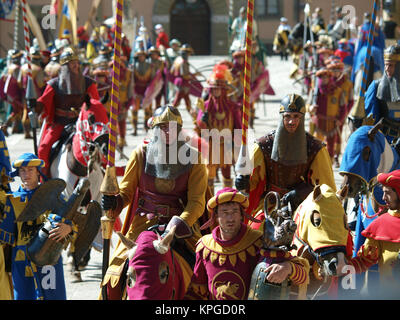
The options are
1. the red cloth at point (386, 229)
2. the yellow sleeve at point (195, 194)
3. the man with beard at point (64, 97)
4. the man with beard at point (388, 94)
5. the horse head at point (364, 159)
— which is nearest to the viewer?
the red cloth at point (386, 229)

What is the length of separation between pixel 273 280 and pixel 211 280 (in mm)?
507

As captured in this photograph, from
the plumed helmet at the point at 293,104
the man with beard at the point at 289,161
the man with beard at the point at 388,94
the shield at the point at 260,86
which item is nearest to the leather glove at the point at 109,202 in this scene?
the man with beard at the point at 289,161

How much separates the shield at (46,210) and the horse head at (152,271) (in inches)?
54.1

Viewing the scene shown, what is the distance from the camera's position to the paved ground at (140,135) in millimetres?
8906

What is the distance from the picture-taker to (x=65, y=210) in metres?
6.74

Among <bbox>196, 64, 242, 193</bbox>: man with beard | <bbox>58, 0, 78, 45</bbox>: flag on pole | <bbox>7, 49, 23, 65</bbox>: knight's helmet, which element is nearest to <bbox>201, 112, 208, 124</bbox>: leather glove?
<bbox>196, 64, 242, 193</bbox>: man with beard

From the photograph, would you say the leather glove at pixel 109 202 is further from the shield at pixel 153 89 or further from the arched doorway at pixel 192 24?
the arched doorway at pixel 192 24

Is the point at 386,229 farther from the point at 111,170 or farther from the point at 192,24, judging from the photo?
the point at 192,24

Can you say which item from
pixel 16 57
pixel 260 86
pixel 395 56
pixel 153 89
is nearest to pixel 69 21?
pixel 16 57

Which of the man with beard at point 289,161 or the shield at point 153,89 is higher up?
the man with beard at point 289,161

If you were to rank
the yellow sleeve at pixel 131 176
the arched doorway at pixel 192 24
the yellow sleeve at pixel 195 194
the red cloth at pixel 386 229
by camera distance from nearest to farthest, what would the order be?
the red cloth at pixel 386 229, the yellow sleeve at pixel 195 194, the yellow sleeve at pixel 131 176, the arched doorway at pixel 192 24

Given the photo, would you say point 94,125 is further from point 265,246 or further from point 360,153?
point 265,246

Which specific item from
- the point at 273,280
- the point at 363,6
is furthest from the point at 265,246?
the point at 363,6

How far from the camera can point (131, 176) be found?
22.1 feet
